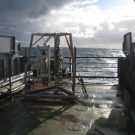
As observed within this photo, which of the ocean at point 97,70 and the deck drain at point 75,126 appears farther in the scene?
the ocean at point 97,70

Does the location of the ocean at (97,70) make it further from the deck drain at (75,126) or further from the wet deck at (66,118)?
the deck drain at (75,126)

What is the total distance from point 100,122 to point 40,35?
4423 millimetres

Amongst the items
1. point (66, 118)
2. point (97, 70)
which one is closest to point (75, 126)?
point (66, 118)

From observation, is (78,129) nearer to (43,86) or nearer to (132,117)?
(132,117)

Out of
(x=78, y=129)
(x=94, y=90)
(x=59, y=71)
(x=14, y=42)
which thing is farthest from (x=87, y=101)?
(x=14, y=42)

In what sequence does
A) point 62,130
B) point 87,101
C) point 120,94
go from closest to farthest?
1. point 62,130
2. point 87,101
3. point 120,94

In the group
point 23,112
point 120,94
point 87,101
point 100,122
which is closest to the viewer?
point 100,122

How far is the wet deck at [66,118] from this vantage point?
7.67 m

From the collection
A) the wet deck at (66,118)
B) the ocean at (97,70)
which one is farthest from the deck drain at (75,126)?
the ocean at (97,70)

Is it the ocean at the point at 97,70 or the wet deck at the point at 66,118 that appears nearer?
the wet deck at the point at 66,118

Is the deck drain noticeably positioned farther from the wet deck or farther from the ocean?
the ocean

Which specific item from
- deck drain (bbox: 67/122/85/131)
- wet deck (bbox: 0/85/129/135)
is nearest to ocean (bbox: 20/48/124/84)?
wet deck (bbox: 0/85/129/135)

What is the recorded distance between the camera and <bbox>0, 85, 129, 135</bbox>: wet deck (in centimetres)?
767

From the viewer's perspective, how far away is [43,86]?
464 inches
